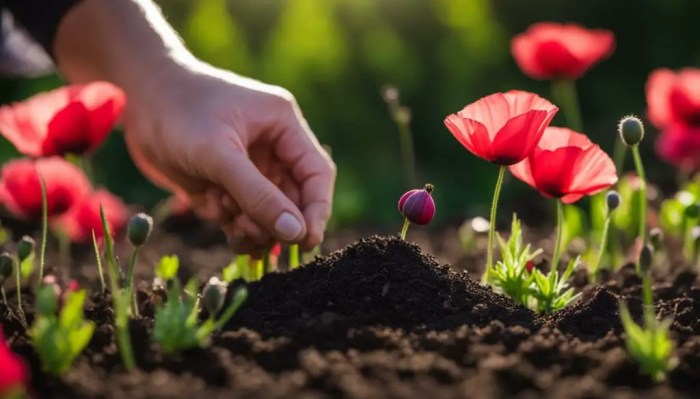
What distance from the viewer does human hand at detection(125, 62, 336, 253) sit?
2.16 meters

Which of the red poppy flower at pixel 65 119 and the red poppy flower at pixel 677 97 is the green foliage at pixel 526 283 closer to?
the red poppy flower at pixel 65 119

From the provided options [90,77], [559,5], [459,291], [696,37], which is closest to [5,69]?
[90,77]

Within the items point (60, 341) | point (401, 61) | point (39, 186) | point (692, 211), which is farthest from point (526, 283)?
point (401, 61)

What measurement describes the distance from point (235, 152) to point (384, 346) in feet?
2.32

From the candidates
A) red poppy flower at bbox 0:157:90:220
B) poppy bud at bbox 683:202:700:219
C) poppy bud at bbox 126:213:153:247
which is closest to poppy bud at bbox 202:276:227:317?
poppy bud at bbox 126:213:153:247

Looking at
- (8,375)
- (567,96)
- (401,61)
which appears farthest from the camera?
(401,61)

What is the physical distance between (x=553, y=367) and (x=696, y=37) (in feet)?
17.5

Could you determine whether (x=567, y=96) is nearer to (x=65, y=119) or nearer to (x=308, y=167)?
(x=308, y=167)

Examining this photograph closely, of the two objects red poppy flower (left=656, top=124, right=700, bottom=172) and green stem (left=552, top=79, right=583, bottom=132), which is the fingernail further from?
green stem (left=552, top=79, right=583, bottom=132)

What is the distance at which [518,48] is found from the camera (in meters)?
3.45

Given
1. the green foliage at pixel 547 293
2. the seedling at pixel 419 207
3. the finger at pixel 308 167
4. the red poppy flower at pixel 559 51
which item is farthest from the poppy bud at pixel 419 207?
the red poppy flower at pixel 559 51

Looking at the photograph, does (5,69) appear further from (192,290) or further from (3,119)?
(192,290)

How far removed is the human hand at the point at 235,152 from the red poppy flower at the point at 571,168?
513 millimetres

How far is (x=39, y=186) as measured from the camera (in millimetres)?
2779
